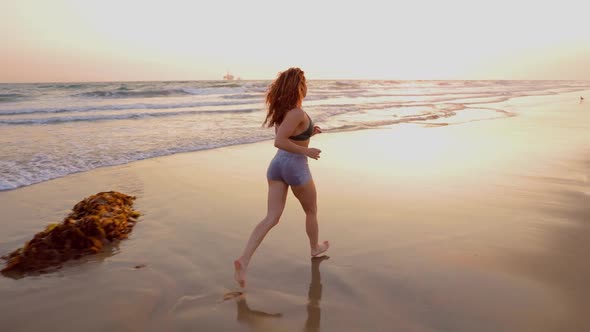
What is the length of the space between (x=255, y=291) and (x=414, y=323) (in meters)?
1.25

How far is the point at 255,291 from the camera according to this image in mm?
3377

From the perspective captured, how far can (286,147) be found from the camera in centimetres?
331

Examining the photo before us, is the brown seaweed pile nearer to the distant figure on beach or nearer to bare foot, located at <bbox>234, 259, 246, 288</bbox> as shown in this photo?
bare foot, located at <bbox>234, 259, 246, 288</bbox>

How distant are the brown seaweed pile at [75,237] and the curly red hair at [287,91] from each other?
2.36 metres

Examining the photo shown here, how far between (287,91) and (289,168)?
627 mm

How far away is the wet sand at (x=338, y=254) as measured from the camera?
299 cm

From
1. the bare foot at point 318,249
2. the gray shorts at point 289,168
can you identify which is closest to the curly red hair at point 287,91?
the gray shorts at point 289,168

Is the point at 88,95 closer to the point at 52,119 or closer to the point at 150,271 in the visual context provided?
the point at 52,119

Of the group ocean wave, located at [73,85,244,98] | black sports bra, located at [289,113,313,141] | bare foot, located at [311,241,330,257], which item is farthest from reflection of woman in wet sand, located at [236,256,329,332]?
ocean wave, located at [73,85,244,98]

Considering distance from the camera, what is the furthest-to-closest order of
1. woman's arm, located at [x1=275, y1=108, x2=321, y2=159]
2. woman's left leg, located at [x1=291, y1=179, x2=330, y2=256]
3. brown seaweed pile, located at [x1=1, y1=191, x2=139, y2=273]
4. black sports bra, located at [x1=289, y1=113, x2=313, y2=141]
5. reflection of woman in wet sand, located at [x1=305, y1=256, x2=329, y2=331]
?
brown seaweed pile, located at [x1=1, y1=191, x2=139, y2=273] → woman's left leg, located at [x1=291, y1=179, x2=330, y2=256] → black sports bra, located at [x1=289, y1=113, x2=313, y2=141] → woman's arm, located at [x1=275, y1=108, x2=321, y2=159] → reflection of woman in wet sand, located at [x1=305, y1=256, x2=329, y2=331]

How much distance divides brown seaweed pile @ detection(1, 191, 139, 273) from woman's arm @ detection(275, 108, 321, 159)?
237 cm

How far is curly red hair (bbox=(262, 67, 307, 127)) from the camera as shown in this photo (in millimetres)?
3348

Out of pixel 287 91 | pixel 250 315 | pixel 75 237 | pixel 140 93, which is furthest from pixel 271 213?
pixel 140 93

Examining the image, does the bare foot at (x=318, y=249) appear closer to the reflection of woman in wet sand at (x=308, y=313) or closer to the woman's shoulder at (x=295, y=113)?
the reflection of woman in wet sand at (x=308, y=313)
